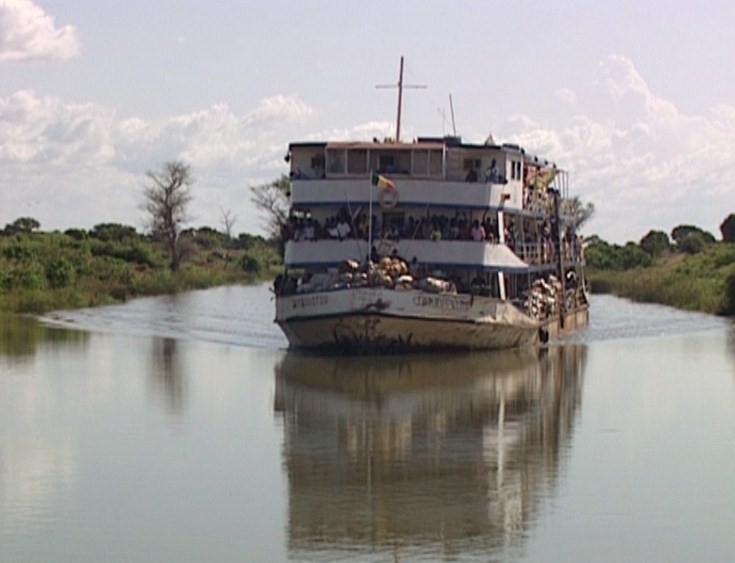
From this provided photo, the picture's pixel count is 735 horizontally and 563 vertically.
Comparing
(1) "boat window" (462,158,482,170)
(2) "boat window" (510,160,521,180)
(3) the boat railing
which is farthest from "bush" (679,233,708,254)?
(1) "boat window" (462,158,482,170)

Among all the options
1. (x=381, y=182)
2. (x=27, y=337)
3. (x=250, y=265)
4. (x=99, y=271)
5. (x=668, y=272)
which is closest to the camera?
(x=381, y=182)

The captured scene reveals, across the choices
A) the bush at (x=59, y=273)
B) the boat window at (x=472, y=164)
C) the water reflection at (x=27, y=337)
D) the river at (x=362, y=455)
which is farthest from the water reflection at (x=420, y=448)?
the bush at (x=59, y=273)

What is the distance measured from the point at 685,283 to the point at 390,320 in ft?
96.9

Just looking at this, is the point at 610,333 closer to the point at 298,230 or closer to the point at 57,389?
the point at 298,230

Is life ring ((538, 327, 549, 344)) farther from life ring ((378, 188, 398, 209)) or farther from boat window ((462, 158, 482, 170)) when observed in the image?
life ring ((378, 188, 398, 209))

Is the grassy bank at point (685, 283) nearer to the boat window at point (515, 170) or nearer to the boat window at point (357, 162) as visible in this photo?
the boat window at point (515, 170)

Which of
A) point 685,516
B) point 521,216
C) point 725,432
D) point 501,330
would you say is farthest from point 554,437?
point 521,216

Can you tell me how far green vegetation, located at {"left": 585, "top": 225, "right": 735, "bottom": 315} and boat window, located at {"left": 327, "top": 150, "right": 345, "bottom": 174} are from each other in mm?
19924

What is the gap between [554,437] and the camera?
22.6 metres

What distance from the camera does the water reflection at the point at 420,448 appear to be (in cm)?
1602

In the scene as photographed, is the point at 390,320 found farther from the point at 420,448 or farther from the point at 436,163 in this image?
the point at 420,448

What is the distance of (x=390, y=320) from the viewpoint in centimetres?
3231

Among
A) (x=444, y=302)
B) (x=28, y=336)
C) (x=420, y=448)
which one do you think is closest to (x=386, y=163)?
(x=444, y=302)

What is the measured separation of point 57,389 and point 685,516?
13.2 metres
